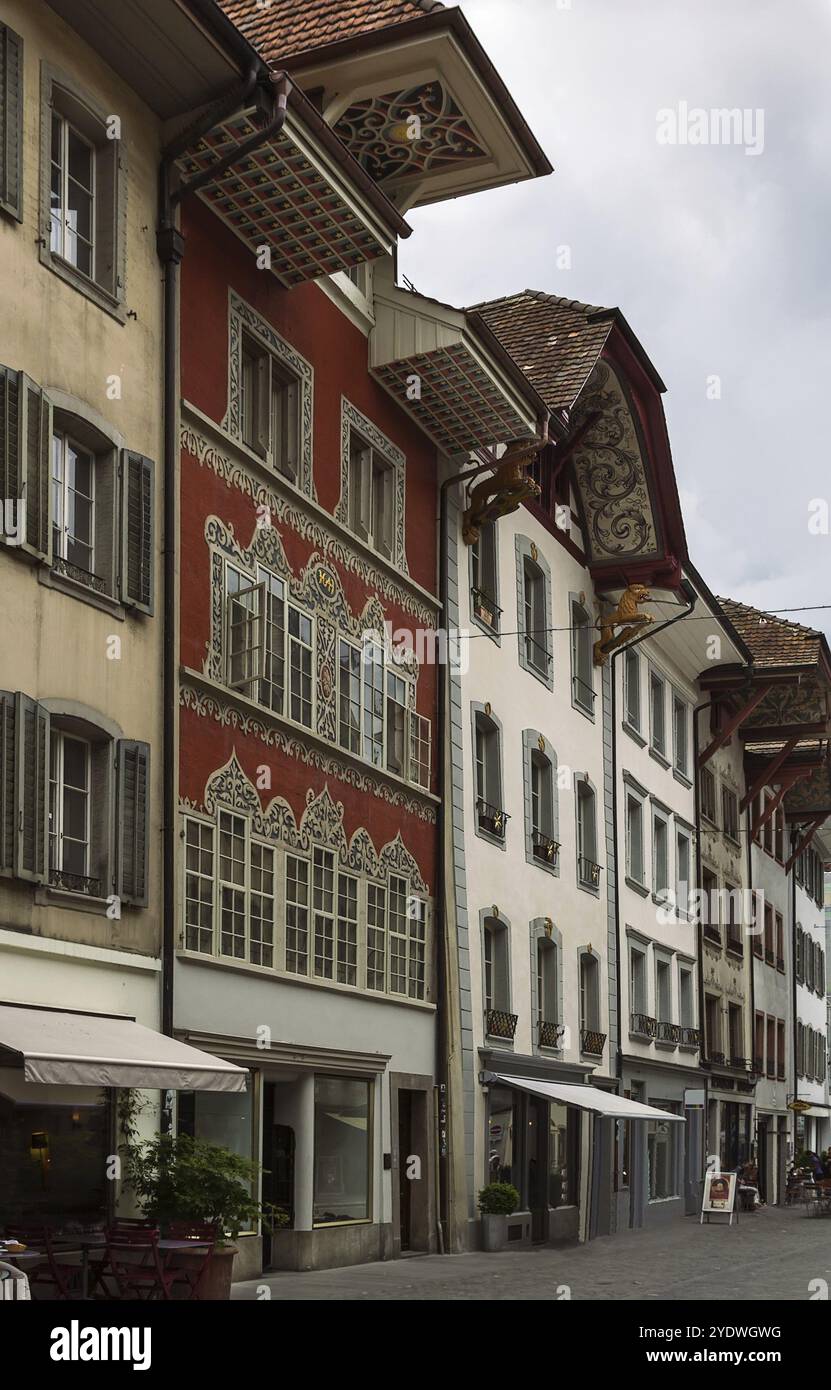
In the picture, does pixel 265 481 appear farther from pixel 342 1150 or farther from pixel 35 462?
pixel 342 1150

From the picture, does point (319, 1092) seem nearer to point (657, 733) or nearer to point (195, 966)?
point (195, 966)

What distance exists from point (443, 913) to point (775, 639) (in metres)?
24.0

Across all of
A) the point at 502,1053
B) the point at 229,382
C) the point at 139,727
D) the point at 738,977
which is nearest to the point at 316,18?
the point at 229,382

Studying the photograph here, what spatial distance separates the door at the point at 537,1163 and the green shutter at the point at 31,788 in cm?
1518

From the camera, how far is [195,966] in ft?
65.5

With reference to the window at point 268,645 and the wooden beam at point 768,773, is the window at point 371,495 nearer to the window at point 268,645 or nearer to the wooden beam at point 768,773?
the window at point 268,645

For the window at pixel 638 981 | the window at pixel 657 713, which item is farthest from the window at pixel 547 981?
the window at pixel 657 713

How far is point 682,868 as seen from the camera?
1761 inches

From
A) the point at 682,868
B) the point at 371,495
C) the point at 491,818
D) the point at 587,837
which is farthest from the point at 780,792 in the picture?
the point at 371,495

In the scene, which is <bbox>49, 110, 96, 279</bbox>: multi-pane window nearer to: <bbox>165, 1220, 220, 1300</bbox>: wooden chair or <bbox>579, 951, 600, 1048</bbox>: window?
<bbox>165, 1220, 220, 1300</bbox>: wooden chair

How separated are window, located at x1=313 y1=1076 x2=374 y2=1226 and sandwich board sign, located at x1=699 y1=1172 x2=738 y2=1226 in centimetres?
1413

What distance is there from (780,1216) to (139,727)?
29.1 m

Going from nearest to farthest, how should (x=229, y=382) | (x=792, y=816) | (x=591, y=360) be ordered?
(x=229, y=382) → (x=591, y=360) → (x=792, y=816)
